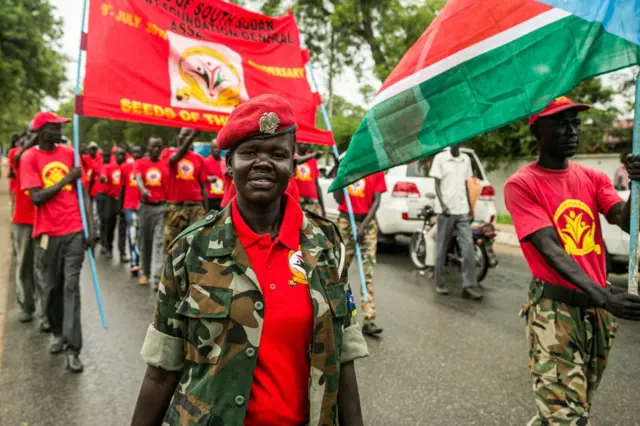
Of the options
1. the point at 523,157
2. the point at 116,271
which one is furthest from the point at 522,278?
the point at 523,157

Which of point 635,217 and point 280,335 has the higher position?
point 635,217

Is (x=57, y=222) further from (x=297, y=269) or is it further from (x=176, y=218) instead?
(x=297, y=269)

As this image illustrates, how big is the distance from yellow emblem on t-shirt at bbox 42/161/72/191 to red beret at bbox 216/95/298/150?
341 cm

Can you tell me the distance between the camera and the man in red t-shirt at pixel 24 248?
6062 mm

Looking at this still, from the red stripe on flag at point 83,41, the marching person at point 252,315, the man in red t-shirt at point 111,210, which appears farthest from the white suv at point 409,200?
the marching person at point 252,315

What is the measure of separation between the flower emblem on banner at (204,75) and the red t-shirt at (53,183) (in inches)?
43.2

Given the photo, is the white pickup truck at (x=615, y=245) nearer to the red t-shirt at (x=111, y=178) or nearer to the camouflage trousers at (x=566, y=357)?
the camouflage trousers at (x=566, y=357)

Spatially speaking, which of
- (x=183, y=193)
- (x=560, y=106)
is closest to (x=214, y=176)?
(x=183, y=193)

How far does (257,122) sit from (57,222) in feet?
11.7

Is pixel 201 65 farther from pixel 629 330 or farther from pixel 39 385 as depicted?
pixel 629 330

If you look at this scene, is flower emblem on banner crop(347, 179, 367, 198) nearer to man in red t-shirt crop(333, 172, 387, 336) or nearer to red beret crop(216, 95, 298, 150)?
man in red t-shirt crop(333, 172, 387, 336)

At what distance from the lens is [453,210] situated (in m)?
7.57

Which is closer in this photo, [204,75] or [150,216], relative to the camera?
[204,75]

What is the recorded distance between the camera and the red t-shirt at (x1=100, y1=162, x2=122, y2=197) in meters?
11.1
